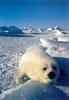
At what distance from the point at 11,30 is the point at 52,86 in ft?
72.6

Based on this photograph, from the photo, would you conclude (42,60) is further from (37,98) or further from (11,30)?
(11,30)

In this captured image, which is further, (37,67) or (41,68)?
(37,67)

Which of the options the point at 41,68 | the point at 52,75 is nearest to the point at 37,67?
the point at 41,68

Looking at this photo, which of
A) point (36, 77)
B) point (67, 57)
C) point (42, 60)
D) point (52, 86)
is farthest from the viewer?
point (67, 57)

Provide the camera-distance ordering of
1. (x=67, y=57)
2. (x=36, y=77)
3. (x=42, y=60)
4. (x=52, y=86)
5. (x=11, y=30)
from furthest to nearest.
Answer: (x=11, y=30)
(x=67, y=57)
(x=42, y=60)
(x=36, y=77)
(x=52, y=86)

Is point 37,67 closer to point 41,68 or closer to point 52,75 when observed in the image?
point 41,68

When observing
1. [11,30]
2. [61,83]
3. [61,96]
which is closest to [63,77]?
[61,83]

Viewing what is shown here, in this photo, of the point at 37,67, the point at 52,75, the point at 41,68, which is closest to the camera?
the point at 52,75

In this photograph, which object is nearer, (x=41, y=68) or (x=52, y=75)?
(x=52, y=75)

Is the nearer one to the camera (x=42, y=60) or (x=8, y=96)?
(x=8, y=96)

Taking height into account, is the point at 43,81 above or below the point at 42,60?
below

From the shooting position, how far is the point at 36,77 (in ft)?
14.1

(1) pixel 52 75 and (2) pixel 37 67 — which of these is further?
(2) pixel 37 67

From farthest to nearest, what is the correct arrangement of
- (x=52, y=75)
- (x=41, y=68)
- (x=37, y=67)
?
1. (x=37, y=67)
2. (x=41, y=68)
3. (x=52, y=75)
